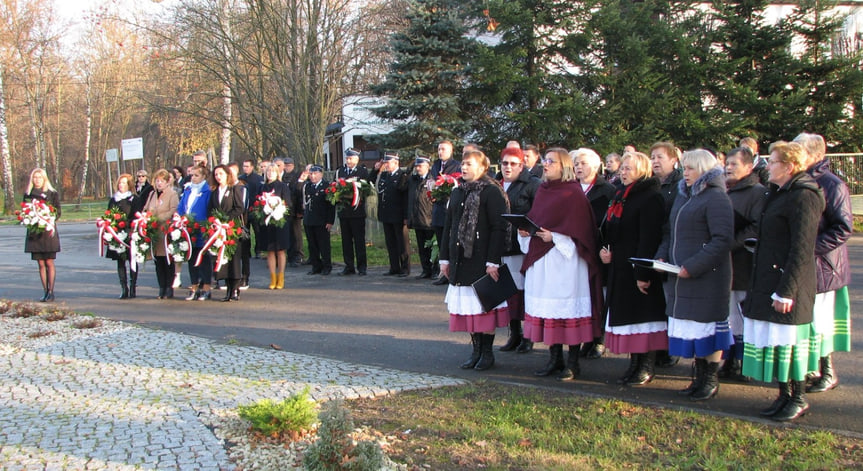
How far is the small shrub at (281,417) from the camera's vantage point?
4.80m

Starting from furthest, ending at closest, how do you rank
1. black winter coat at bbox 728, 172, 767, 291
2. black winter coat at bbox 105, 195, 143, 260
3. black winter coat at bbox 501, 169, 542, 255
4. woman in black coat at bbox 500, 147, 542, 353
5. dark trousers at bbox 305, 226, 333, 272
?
dark trousers at bbox 305, 226, 333, 272 → black winter coat at bbox 105, 195, 143, 260 → black winter coat at bbox 501, 169, 542, 255 → woman in black coat at bbox 500, 147, 542, 353 → black winter coat at bbox 728, 172, 767, 291

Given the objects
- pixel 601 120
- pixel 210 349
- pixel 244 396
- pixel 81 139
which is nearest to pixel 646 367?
pixel 244 396

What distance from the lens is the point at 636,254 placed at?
612 cm

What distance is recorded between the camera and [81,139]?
57.5 meters

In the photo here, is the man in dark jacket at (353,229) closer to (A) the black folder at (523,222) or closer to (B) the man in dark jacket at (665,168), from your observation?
(A) the black folder at (523,222)

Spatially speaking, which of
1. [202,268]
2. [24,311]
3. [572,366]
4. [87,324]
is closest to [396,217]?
[202,268]

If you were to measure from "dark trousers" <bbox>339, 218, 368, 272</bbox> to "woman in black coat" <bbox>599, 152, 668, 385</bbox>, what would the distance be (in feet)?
24.9

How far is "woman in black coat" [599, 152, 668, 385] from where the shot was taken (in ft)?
19.7

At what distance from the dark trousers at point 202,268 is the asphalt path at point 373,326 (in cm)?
41

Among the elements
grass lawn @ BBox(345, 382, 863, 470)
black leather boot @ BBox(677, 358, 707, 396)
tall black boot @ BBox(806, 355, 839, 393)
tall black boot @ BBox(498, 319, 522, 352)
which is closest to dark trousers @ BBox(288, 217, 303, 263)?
tall black boot @ BBox(498, 319, 522, 352)

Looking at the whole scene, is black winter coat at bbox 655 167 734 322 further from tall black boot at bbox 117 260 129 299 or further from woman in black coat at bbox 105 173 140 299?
tall black boot at bbox 117 260 129 299

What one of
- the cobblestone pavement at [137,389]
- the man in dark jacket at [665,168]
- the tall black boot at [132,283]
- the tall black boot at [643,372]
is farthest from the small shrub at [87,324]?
the man in dark jacket at [665,168]

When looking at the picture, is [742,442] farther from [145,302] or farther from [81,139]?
[81,139]

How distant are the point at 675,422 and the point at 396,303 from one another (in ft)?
18.7
